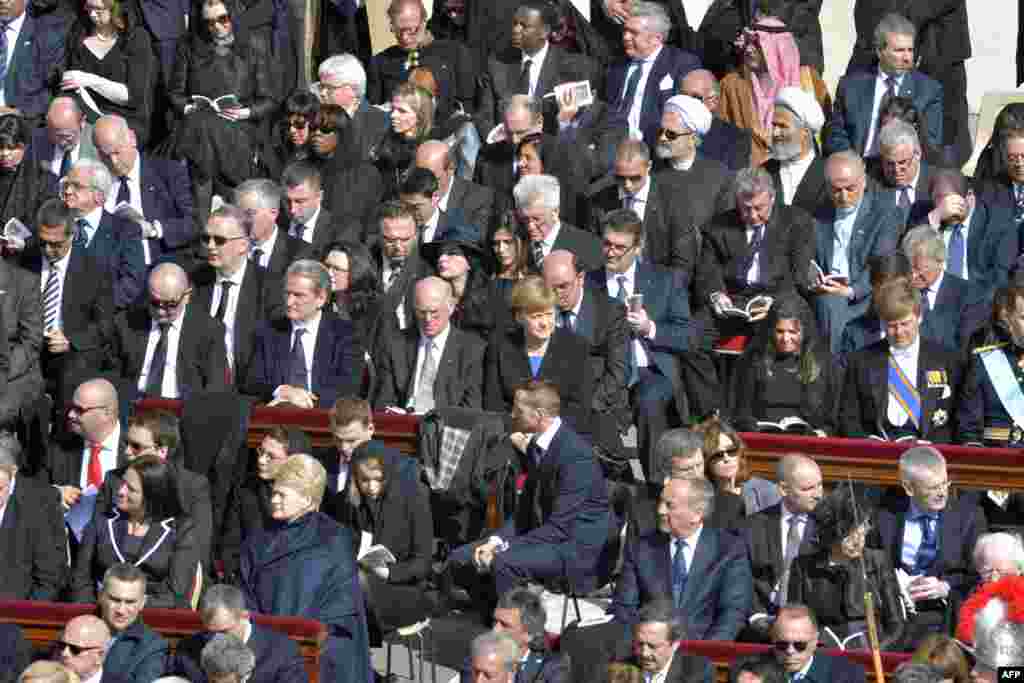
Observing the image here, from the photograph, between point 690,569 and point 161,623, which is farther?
point 690,569

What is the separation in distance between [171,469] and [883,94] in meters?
5.50

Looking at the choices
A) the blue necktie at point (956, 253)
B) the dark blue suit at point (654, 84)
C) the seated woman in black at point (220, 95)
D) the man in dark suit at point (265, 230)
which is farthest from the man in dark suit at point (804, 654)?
the seated woman in black at point (220, 95)

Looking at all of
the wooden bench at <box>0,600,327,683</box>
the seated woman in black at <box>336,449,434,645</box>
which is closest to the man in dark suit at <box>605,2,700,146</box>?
the seated woman in black at <box>336,449,434,645</box>

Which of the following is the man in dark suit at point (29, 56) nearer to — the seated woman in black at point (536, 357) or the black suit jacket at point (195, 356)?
the black suit jacket at point (195, 356)

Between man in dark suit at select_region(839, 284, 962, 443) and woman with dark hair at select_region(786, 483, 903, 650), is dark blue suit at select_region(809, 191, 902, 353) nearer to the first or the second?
man in dark suit at select_region(839, 284, 962, 443)

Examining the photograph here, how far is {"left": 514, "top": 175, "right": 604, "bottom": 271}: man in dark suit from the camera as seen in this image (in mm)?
17516

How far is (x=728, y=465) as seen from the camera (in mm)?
15484

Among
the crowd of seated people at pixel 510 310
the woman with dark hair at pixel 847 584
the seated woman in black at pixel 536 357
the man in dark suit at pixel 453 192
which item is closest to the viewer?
the woman with dark hair at pixel 847 584

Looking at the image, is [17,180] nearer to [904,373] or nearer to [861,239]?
[861,239]

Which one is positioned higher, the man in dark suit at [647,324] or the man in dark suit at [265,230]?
the man in dark suit at [265,230]

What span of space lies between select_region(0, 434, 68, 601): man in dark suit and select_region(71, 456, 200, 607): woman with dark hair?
161 mm

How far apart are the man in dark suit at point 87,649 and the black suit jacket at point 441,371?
245cm

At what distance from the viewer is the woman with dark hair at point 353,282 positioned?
55.9 ft

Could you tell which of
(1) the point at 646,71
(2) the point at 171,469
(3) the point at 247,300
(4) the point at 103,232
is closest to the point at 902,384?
(3) the point at 247,300
